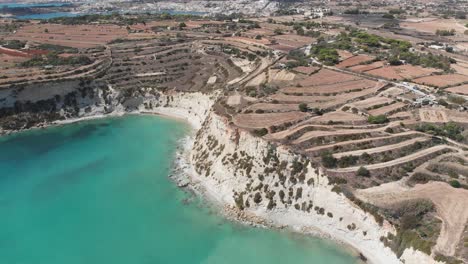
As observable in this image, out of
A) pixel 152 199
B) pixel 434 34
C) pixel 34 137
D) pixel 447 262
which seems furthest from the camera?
pixel 434 34

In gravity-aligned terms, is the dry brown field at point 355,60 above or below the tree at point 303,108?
above

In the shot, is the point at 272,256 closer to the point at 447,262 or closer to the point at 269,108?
the point at 447,262

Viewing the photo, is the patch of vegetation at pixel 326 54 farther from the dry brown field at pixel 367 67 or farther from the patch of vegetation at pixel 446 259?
the patch of vegetation at pixel 446 259

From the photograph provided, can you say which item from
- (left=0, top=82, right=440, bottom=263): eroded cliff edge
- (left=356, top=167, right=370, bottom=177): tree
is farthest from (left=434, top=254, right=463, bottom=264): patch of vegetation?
(left=356, top=167, right=370, bottom=177): tree

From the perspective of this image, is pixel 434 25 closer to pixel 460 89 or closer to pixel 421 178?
pixel 460 89

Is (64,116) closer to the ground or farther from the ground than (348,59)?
closer to the ground

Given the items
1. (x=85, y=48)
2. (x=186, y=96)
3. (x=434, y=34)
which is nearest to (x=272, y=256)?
(x=186, y=96)

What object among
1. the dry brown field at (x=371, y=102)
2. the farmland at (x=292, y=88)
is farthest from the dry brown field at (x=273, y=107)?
the dry brown field at (x=371, y=102)
